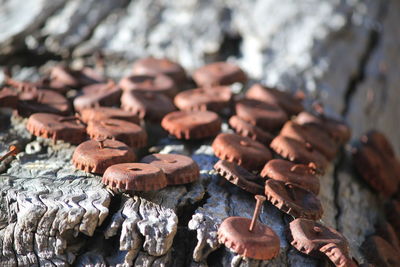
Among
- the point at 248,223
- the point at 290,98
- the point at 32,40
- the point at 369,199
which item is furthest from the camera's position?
the point at 32,40

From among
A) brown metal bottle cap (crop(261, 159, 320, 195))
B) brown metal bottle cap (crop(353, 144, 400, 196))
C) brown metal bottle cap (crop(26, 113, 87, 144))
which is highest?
brown metal bottle cap (crop(26, 113, 87, 144))

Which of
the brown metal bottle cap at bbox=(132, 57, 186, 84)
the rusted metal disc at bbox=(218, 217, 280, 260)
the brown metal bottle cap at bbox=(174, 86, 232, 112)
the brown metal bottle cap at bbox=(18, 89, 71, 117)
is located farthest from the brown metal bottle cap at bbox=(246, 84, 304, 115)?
the rusted metal disc at bbox=(218, 217, 280, 260)

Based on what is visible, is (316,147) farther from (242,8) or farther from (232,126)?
(242,8)

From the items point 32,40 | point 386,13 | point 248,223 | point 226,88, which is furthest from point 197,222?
point 386,13

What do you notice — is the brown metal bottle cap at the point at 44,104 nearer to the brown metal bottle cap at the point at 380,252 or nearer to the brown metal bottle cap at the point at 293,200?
the brown metal bottle cap at the point at 293,200

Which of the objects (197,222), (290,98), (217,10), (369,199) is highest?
(217,10)

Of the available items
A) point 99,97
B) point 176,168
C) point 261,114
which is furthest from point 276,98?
point 176,168

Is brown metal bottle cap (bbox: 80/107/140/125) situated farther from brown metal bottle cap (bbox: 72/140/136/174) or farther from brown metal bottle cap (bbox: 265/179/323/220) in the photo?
brown metal bottle cap (bbox: 265/179/323/220)
